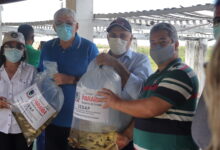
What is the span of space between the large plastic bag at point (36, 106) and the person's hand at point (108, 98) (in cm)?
61

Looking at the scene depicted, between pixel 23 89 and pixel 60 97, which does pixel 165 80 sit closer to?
pixel 60 97

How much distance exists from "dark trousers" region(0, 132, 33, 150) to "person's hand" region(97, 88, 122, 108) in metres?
0.98

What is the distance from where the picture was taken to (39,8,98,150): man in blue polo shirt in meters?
2.26

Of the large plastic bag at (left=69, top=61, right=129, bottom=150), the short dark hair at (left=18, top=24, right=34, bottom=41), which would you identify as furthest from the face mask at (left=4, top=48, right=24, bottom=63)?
the short dark hair at (left=18, top=24, right=34, bottom=41)

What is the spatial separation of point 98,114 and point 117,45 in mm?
508

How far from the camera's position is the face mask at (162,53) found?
1.62m

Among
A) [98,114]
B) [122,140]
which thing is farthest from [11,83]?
[122,140]

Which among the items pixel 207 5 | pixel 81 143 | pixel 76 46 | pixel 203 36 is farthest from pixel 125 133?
pixel 203 36

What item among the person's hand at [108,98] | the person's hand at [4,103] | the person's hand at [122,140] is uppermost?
the person's hand at [108,98]

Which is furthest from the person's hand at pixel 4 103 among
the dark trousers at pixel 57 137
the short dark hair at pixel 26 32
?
the short dark hair at pixel 26 32

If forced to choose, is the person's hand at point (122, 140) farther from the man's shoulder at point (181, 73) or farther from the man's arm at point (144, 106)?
the man's shoulder at point (181, 73)

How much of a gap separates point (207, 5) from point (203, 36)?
6.09ft

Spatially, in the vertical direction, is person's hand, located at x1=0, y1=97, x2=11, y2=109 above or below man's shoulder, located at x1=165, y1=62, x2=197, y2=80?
below

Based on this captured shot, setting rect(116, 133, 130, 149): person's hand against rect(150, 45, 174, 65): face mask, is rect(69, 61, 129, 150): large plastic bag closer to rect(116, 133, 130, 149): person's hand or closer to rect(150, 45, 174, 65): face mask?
rect(116, 133, 130, 149): person's hand
